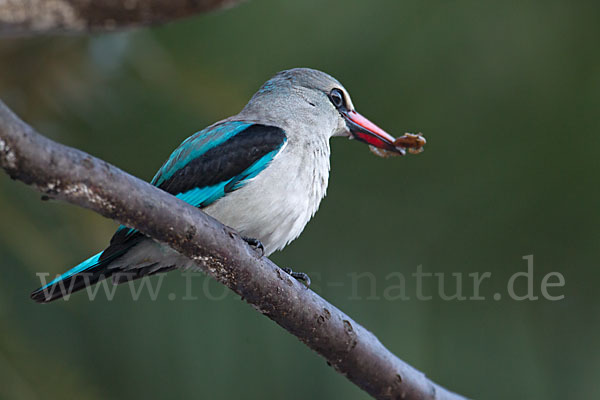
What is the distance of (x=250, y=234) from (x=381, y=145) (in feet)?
2.95

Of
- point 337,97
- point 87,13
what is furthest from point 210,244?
point 337,97

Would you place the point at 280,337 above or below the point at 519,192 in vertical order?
below

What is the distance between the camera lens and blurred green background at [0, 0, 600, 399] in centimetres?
418

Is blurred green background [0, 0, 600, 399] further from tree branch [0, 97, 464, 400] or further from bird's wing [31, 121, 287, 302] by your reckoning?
tree branch [0, 97, 464, 400]

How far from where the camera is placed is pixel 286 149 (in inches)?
120

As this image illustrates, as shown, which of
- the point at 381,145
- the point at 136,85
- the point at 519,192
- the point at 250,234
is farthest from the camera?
the point at 136,85

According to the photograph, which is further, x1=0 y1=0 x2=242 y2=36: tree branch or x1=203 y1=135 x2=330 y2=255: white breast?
x1=203 y1=135 x2=330 y2=255: white breast

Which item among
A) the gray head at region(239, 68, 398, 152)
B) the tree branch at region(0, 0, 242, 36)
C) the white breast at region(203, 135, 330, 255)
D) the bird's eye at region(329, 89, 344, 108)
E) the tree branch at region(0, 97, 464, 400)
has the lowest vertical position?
the tree branch at region(0, 97, 464, 400)

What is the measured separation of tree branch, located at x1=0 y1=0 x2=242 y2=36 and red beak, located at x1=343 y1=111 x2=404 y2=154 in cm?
147

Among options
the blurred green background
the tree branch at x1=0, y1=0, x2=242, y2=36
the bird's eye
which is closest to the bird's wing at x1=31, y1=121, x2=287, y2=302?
the bird's eye

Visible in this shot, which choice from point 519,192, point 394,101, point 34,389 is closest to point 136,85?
point 394,101

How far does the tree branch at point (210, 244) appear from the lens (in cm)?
170

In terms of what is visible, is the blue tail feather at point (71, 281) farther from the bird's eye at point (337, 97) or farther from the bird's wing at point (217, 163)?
the bird's eye at point (337, 97)

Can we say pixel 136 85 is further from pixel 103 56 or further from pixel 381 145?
pixel 381 145
